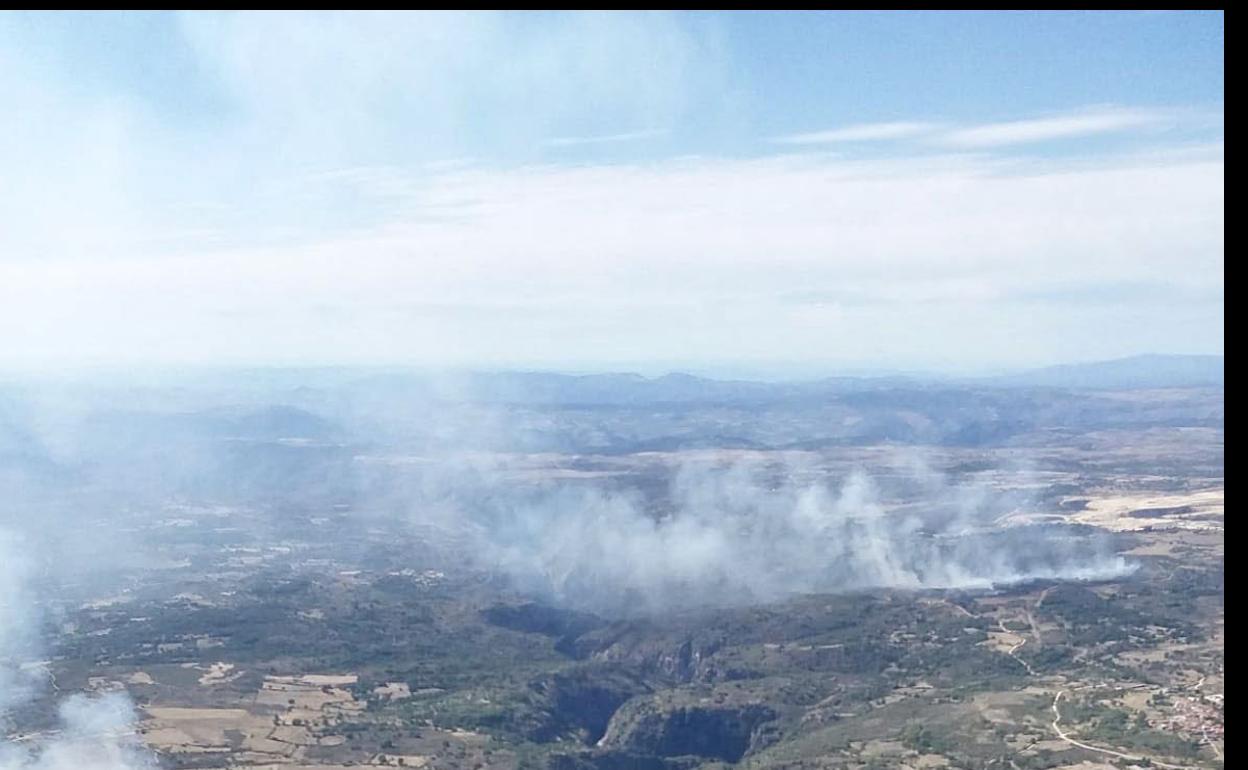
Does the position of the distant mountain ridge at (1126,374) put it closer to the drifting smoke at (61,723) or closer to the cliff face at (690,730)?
the cliff face at (690,730)

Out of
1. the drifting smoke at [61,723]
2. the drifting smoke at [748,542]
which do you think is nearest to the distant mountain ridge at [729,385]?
the drifting smoke at [748,542]

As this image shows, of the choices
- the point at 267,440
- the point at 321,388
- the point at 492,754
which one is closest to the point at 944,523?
the point at 492,754

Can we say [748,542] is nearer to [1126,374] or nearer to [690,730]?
[690,730]

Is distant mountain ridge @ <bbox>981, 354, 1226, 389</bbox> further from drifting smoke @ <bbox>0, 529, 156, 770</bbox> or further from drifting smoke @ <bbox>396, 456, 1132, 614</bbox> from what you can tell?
drifting smoke @ <bbox>0, 529, 156, 770</bbox>

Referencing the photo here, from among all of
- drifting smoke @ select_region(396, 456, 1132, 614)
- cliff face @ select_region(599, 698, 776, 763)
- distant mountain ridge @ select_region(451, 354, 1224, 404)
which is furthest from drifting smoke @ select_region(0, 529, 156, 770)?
distant mountain ridge @ select_region(451, 354, 1224, 404)

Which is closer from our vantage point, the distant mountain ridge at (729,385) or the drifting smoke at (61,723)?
the drifting smoke at (61,723)
